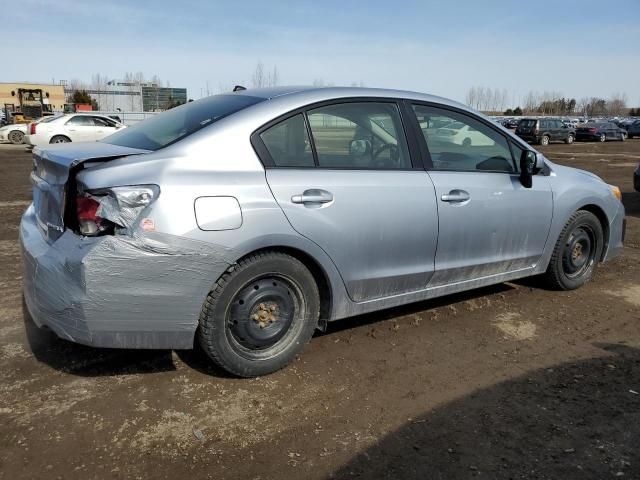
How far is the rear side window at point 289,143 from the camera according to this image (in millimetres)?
3141

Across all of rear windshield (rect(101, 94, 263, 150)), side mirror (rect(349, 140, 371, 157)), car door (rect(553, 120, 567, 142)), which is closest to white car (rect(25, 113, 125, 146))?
rear windshield (rect(101, 94, 263, 150))

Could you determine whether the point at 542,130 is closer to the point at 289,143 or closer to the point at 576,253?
the point at 576,253

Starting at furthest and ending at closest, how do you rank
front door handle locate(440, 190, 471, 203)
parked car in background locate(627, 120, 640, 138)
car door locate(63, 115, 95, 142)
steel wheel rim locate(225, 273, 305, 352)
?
parked car in background locate(627, 120, 640, 138) → car door locate(63, 115, 95, 142) → front door handle locate(440, 190, 471, 203) → steel wheel rim locate(225, 273, 305, 352)

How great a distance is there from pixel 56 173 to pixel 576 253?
14.0ft

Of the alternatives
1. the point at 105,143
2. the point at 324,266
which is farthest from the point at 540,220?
the point at 105,143

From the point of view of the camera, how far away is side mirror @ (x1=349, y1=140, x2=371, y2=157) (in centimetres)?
348

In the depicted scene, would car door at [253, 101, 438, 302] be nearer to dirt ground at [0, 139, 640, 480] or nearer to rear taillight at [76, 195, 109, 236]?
dirt ground at [0, 139, 640, 480]

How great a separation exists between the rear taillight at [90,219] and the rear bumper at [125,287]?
0.19 ft

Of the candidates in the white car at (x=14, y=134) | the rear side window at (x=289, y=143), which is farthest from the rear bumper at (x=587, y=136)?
the rear side window at (x=289, y=143)

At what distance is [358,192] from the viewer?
332 cm

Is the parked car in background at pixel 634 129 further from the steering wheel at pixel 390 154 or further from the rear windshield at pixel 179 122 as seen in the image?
the rear windshield at pixel 179 122

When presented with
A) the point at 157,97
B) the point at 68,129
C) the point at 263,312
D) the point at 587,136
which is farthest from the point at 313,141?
the point at 157,97

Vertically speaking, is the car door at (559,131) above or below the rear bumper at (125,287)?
above

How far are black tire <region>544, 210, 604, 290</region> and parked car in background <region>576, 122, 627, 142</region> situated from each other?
35807 millimetres
